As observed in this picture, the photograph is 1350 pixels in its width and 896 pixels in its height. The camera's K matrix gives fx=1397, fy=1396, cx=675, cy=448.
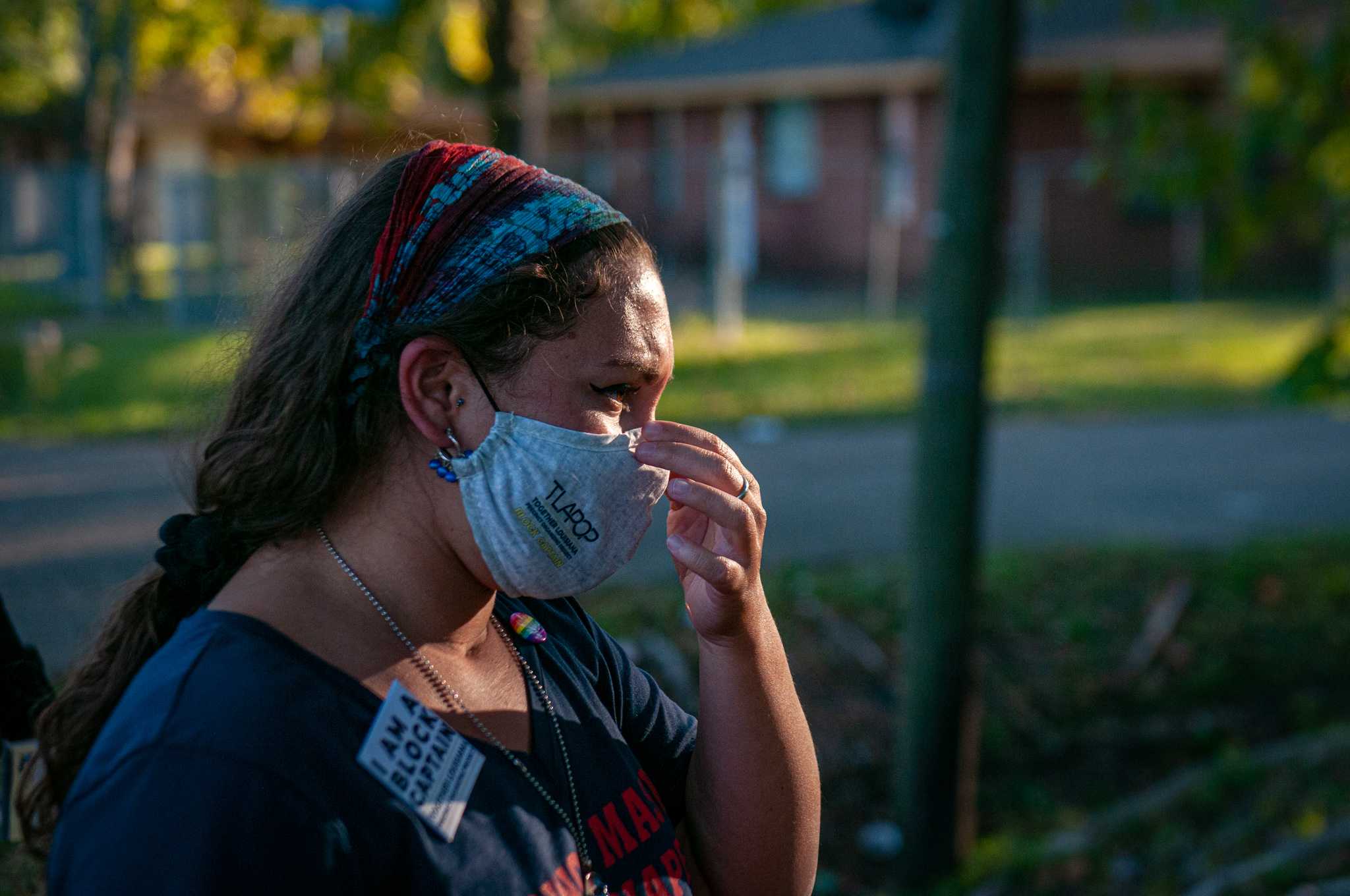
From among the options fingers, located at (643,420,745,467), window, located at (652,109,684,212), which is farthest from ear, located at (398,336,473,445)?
window, located at (652,109,684,212)

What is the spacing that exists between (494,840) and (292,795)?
0.29 metres

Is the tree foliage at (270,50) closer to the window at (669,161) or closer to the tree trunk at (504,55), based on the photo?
the tree trunk at (504,55)

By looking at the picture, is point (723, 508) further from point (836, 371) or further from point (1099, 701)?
point (836, 371)

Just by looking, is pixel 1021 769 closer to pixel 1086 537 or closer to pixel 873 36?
pixel 1086 537

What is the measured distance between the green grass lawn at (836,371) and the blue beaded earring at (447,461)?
6.52 meters

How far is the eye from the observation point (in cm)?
188

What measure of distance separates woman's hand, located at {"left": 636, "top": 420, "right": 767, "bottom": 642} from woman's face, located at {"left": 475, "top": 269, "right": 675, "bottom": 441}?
0.19 feet

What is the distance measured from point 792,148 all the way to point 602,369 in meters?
25.1

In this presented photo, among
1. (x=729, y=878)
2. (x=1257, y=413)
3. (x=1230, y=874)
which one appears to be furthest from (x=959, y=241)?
(x=1257, y=413)

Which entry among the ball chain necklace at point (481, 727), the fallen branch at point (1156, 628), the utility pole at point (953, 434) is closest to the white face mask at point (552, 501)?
the ball chain necklace at point (481, 727)

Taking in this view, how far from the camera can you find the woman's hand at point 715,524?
1928 mm

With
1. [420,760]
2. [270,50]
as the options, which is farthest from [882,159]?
[420,760]

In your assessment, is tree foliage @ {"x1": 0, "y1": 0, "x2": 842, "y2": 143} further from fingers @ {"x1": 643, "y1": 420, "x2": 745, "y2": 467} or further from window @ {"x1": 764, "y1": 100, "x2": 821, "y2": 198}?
fingers @ {"x1": 643, "y1": 420, "x2": 745, "y2": 467}

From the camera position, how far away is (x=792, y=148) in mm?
26219
